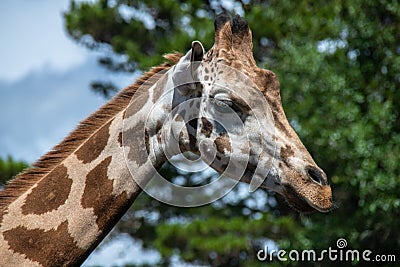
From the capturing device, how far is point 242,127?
407cm

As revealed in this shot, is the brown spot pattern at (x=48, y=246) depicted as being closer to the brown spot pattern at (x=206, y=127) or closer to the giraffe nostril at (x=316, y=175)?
the brown spot pattern at (x=206, y=127)

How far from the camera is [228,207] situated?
13.3m

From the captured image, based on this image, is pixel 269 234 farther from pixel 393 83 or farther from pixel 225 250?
pixel 393 83

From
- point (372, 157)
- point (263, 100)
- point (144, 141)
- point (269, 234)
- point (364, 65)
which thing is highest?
point (263, 100)

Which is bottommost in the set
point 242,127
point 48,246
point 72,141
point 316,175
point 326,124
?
point 326,124

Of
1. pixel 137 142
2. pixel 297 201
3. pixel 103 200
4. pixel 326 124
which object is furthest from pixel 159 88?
pixel 326 124

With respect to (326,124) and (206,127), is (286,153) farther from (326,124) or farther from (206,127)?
(326,124)

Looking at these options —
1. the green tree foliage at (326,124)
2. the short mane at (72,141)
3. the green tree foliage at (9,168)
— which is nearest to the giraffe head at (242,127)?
the short mane at (72,141)

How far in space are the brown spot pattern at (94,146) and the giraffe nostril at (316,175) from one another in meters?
1.15

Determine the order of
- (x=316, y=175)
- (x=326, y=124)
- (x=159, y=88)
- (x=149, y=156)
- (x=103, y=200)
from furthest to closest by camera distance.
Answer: (x=326, y=124) < (x=159, y=88) < (x=149, y=156) < (x=103, y=200) < (x=316, y=175)

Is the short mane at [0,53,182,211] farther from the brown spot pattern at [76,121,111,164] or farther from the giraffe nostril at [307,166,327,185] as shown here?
the giraffe nostril at [307,166,327,185]

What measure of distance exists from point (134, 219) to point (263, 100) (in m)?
9.94

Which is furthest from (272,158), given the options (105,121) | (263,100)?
(105,121)

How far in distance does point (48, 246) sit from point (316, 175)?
1.44 metres
